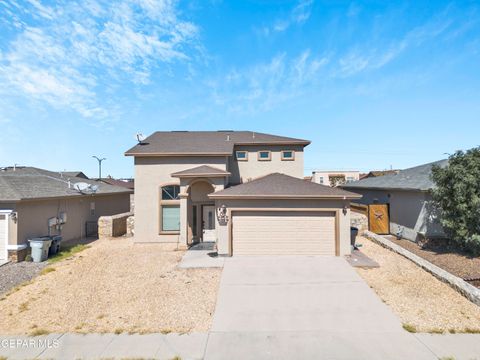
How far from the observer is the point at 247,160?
55.9 ft

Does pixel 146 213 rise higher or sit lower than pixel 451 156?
lower

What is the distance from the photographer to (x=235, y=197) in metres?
11.1

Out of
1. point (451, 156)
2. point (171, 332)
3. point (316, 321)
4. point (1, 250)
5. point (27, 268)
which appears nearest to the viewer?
point (171, 332)

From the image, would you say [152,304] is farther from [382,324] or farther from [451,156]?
[451,156]

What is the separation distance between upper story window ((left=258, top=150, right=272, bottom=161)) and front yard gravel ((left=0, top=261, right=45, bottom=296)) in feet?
44.5

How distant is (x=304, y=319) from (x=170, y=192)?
10.5m

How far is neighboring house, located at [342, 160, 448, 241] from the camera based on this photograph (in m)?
12.7

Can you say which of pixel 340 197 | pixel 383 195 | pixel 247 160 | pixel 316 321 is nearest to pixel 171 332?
pixel 316 321

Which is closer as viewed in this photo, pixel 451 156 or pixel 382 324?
pixel 382 324

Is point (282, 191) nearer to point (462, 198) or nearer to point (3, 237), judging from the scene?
point (462, 198)

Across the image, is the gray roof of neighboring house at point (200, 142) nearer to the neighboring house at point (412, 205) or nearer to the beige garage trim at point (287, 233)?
the beige garage trim at point (287, 233)

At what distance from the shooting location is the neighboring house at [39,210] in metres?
10.9

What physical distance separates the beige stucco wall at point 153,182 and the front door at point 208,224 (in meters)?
1.72

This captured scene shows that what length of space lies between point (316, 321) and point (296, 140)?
1274 centimetres
